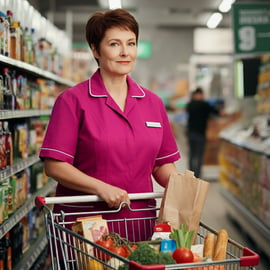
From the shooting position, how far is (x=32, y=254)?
458 cm

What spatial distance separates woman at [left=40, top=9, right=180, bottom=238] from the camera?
260 centimetres

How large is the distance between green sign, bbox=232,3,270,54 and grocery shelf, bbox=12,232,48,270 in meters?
4.09

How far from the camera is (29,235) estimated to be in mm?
5000

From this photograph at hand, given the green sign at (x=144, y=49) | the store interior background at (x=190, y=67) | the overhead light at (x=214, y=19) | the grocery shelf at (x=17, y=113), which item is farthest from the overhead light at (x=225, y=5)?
the grocery shelf at (x=17, y=113)

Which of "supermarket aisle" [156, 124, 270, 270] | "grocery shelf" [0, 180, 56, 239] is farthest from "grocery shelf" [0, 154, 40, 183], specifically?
"supermarket aisle" [156, 124, 270, 270]

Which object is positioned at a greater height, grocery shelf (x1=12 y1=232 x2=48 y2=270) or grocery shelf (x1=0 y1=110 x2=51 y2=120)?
grocery shelf (x1=0 y1=110 x2=51 y2=120)

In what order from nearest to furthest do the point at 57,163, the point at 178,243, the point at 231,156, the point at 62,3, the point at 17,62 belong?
the point at 178,243
the point at 57,163
the point at 17,62
the point at 231,156
the point at 62,3

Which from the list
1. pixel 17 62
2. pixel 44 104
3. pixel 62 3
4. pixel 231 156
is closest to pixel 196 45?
pixel 62 3

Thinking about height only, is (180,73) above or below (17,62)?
above

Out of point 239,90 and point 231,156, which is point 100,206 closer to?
point 231,156

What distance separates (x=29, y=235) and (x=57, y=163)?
2.55m

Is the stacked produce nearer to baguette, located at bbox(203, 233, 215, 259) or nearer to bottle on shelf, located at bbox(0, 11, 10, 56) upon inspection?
baguette, located at bbox(203, 233, 215, 259)

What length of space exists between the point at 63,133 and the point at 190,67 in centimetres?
1699

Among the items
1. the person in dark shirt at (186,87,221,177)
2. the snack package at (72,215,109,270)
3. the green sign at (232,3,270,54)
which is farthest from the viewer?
the person in dark shirt at (186,87,221,177)
